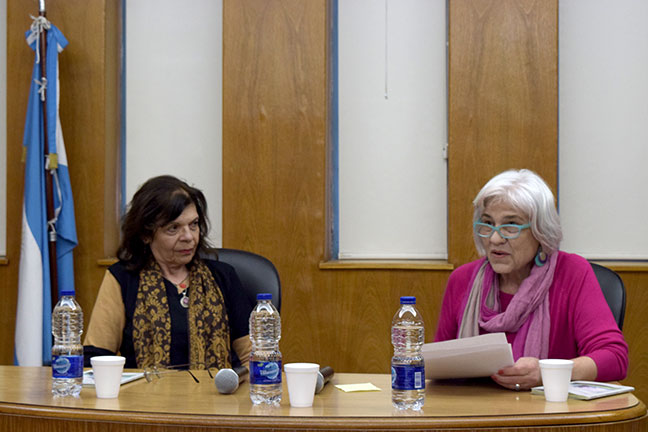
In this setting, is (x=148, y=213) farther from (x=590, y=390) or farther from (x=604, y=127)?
(x=604, y=127)

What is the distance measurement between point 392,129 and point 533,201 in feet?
6.17

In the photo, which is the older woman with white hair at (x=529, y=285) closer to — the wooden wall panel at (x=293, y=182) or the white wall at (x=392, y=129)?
the wooden wall panel at (x=293, y=182)

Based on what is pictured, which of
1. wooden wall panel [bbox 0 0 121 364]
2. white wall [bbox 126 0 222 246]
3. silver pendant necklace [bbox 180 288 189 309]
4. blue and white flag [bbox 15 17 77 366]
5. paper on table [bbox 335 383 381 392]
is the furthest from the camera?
white wall [bbox 126 0 222 246]

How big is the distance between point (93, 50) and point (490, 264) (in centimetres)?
282

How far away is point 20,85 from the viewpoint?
4.25 meters

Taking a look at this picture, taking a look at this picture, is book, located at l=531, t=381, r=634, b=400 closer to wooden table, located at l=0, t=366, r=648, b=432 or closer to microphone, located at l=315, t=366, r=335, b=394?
wooden table, located at l=0, t=366, r=648, b=432

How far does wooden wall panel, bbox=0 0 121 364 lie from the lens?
13.8ft

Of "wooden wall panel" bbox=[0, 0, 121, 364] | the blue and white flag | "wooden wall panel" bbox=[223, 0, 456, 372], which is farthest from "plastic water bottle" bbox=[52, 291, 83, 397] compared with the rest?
"wooden wall panel" bbox=[0, 0, 121, 364]

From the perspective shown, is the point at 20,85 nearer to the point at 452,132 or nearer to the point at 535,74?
the point at 452,132

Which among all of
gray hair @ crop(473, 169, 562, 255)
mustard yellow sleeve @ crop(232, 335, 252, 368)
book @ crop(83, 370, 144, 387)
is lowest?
mustard yellow sleeve @ crop(232, 335, 252, 368)

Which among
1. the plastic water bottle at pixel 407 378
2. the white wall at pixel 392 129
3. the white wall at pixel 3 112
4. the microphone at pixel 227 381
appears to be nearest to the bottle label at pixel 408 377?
the plastic water bottle at pixel 407 378

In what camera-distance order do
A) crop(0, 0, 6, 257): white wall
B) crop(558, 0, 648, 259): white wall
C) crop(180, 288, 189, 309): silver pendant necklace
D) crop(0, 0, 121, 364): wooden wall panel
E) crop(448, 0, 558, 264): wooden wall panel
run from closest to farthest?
1. crop(180, 288, 189, 309): silver pendant necklace
2. crop(448, 0, 558, 264): wooden wall panel
3. crop(558, 0, 648, 259): white wall
4. crop(0, 0, 121, 364): wooden wall panel
5. crop(0, 0, 6, 257): white wall

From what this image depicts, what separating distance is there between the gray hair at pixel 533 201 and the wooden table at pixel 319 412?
576 millimetres

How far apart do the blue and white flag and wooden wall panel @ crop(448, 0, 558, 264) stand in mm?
2105
